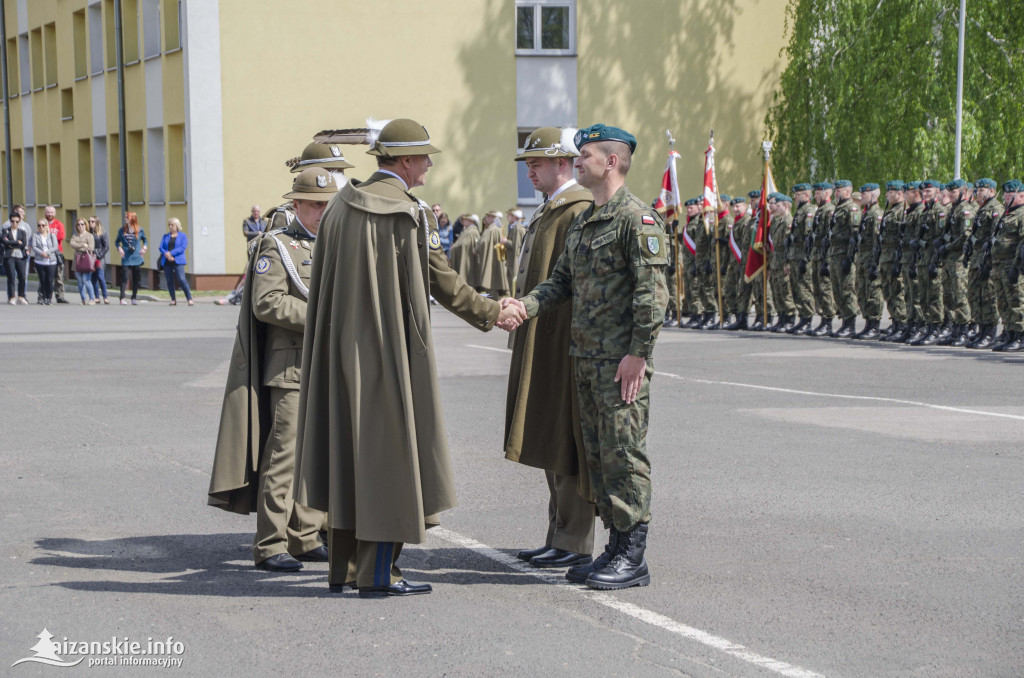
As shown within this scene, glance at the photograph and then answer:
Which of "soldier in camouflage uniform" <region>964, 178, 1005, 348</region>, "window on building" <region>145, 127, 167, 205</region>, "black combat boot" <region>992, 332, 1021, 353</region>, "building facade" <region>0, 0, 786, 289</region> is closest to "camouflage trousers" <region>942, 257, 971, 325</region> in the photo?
"soldier in camouflage uniform" <region>964, 178, 1005, 348</region>

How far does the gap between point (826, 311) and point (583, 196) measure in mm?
14854

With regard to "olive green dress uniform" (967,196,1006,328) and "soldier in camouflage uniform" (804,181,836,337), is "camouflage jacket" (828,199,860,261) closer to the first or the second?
"soldier in camouflage uniform" (804,181,836,337)

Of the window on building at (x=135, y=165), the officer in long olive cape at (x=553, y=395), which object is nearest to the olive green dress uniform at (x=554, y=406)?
the officer in long olive cape at (x=553, y=395)

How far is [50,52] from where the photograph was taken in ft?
140

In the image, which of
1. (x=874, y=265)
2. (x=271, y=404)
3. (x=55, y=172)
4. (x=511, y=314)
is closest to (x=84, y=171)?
(x=55, y=172)

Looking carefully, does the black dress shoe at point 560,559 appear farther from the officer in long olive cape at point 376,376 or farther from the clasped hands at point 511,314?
the clasped hands at point 511,314

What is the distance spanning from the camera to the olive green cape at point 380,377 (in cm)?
568

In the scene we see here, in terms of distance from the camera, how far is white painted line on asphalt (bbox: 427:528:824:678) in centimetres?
487

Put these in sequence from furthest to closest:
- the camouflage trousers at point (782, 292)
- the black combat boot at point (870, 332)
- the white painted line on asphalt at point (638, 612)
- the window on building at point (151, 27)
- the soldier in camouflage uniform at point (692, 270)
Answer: the window on building at point (151, 27), the soldier in camouflage uniform at point (692, 270), the camouflage trousers at point (782, 292), the black combat boot at point (870, 332), the white painted line on asphalt at point (638, 612)

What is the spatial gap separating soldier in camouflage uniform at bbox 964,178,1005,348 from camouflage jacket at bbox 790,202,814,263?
10.8 feet

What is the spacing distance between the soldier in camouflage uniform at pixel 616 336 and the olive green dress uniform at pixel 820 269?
15.1 m

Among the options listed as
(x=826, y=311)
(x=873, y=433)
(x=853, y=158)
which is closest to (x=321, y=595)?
(x=873, y=433)

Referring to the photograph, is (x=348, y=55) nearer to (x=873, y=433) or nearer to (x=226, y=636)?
(x=873, y=433)

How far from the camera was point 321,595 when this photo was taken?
5.92 metres
